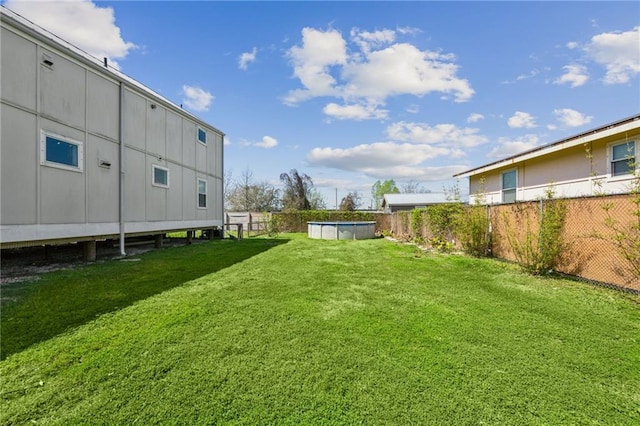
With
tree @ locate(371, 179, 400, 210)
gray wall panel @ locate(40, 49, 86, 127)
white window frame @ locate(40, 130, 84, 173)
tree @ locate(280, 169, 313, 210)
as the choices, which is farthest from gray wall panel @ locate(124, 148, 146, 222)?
tree @ locate(371, 179, 400, 210)

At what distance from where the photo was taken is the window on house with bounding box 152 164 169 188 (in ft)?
30.8

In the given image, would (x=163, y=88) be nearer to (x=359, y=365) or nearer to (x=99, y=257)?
(x=99, y=257)

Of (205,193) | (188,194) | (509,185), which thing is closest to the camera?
(509,185)

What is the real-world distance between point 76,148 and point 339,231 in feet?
34.8

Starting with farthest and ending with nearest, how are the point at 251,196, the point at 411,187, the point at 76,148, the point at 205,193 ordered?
1. the point at 411,187
2. the point at 251,196
3. the point at 205,193
4. the point at 76,148

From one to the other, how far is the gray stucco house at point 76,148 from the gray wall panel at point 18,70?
17 mm

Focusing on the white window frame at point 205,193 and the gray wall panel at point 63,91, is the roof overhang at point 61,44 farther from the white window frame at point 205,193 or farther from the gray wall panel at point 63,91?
the white window frame at point 205,193

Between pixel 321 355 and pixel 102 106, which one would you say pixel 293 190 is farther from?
pixel 321 355

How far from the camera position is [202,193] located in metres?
12.4

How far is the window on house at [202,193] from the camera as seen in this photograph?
12195mm

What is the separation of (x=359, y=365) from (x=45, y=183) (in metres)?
6.94

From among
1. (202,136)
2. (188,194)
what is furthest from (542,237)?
(202,136)

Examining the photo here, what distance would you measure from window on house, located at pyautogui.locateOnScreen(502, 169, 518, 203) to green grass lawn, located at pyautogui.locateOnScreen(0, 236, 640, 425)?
6671 millimetres

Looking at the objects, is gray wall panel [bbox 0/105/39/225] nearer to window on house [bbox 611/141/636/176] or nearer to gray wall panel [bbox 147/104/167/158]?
gray wall panel [bbox 147/104/167/158]
